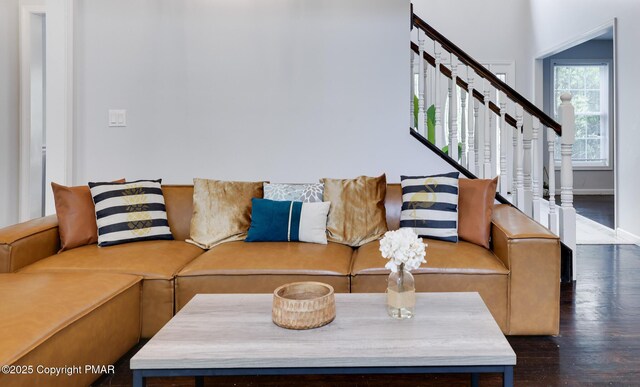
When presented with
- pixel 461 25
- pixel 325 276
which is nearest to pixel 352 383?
pixel 325 276

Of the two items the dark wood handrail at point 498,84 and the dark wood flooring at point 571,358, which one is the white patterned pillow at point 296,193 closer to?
the dark wood flooring at point 571,358

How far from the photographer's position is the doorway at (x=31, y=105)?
3818mm

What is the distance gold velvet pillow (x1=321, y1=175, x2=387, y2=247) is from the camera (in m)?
2.63

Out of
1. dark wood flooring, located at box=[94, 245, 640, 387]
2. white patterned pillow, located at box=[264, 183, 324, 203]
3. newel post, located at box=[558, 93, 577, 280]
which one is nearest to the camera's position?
dark wood flooring, located at box=[94, 245, 640, 387]

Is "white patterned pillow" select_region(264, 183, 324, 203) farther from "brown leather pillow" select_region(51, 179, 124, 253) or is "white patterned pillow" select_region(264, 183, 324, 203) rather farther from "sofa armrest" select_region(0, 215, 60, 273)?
"sofa armrest" select_region(0, 215, 60, 273)

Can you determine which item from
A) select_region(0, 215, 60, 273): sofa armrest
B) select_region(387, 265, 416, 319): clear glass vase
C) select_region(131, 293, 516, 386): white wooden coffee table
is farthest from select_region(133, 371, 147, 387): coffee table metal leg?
select_region(0, 215, 60, 273): sofa armrest

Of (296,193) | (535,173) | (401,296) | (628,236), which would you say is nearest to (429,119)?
(535,173)

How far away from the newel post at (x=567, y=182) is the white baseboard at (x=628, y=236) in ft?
5.22

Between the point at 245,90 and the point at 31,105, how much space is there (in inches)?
76.2

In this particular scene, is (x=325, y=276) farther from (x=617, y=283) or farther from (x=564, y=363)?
(x=617, y=283)

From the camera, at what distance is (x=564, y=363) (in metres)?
1.95

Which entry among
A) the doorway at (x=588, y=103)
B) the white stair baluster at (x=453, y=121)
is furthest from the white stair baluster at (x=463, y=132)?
the doorway at (x=588, y=103)

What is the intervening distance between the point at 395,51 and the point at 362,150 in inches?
31.4

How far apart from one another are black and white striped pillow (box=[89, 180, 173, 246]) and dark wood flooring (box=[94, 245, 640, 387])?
2.22 ft
